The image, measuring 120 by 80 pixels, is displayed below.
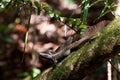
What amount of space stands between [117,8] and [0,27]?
2505 mm

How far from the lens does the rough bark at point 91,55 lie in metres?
1.05

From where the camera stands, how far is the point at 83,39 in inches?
47.8

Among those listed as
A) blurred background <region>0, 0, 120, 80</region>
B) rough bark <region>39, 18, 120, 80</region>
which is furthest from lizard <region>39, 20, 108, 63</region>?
blurred background <region>0, 0, 120, 80</region>

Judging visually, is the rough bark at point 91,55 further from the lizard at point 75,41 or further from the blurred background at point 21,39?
the blurred background at point 21,39

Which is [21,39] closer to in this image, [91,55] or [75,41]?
[75,41]

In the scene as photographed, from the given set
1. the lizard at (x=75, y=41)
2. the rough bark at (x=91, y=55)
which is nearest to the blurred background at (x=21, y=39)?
the lizard at (x=75, y=41)

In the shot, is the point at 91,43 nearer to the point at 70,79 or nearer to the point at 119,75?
the point at 70,79

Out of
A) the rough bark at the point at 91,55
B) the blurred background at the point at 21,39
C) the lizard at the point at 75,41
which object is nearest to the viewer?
the rough bark at the point at 91,55

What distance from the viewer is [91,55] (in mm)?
1082

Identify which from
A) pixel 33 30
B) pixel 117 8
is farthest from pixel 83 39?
pixel 33 30

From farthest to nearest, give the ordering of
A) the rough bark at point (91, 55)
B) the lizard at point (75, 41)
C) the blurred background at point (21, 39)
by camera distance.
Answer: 1. the blurred background at point (21, 39)
2. the lizard at point (75, 41)
3. the rough bark at point (91, 55)

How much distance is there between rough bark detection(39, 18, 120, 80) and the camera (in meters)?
1.05

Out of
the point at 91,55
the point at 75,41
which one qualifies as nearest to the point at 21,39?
the point at 75,41

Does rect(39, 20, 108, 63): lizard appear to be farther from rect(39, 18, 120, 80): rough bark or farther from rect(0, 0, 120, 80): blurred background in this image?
rect(0, 0, 120, 80): blurred background
